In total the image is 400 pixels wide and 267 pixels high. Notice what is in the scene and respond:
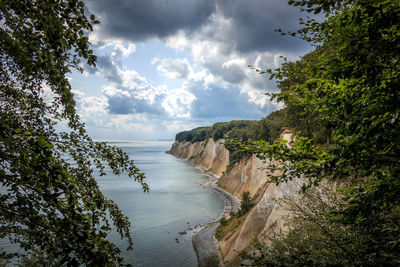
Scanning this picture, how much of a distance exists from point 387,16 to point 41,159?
5404 mm

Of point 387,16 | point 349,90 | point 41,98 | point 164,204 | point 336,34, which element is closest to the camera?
point 387,16

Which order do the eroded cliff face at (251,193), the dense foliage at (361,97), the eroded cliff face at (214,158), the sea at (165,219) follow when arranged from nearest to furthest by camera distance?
the dense foliage at (361,97), the eroded cliff face at (251,193), the sea at (165,219), the eroded cliff face at (214,158)

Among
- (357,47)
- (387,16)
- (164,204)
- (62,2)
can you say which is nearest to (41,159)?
(62,2)

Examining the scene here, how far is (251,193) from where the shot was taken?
4266 centimetres

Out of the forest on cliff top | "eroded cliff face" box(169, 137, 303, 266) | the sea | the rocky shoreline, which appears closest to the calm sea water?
the sea

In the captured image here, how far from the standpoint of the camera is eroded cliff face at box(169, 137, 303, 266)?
1981cm

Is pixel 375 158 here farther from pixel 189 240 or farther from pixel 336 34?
pixel 189 240

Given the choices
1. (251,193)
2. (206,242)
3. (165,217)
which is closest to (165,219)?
(165,217)

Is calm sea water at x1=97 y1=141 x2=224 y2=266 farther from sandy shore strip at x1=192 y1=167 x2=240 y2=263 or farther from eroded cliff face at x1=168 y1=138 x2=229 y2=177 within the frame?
eroded cliff face at x1=168 y1=138 x2=229 y2=177

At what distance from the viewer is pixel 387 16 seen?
11.0 feet

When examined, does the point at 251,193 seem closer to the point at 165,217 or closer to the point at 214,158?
the point at 165,217

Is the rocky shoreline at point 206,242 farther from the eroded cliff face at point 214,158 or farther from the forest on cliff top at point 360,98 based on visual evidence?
the eroded cliff face at point 214,158

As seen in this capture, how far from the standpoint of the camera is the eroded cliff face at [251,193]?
1981 centimetres

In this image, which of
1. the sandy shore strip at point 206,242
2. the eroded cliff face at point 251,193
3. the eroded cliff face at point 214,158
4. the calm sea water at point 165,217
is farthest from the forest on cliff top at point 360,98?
the eroded cliff face at point 214,158
